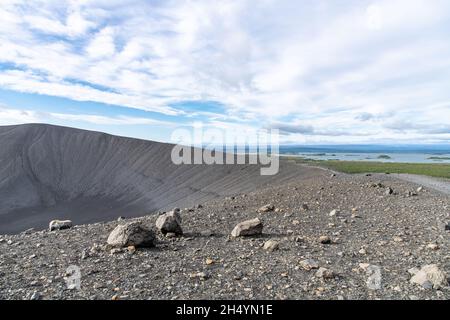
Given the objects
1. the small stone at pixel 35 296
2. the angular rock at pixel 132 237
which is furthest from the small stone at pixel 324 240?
the small stone at pixel 35 296

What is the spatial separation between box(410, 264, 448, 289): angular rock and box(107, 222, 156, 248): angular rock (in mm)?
5143

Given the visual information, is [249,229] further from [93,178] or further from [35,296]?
[93,178]

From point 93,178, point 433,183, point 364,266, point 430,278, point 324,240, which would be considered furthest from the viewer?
point 93,178

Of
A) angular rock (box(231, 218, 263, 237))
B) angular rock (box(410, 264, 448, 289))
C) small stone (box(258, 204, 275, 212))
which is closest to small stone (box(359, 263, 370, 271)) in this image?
angular rock (box(410, 264, 448, 289))

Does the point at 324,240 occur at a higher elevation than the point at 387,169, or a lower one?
higher

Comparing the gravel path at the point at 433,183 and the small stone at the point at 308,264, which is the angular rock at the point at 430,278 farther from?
the gravel path at the point at 433,183

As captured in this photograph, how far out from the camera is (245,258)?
6.46m

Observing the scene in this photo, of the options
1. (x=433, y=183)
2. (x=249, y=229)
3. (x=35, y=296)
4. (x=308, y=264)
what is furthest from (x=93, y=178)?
(x=308, y=264)

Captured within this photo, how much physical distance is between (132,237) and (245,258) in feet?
8.39
